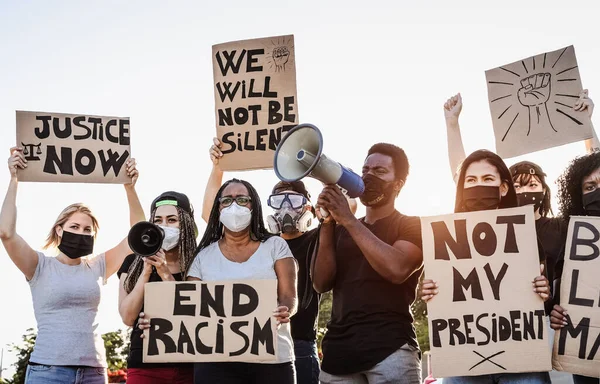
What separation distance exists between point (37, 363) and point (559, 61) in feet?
16.2

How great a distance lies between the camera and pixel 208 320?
4.62m

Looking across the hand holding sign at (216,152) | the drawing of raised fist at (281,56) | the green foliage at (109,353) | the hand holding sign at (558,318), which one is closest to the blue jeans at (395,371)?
→ the hand holding sign at (558,318)

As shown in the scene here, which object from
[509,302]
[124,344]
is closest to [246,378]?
[509,302]

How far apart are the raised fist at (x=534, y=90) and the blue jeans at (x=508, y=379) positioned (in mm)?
2873

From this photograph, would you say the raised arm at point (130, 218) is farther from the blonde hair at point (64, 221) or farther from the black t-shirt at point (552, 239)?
the black t-shirt at point (552, 239)

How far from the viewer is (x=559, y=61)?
631 centimetres

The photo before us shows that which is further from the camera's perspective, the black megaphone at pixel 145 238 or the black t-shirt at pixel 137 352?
the black t-shirt at pixel 137 352

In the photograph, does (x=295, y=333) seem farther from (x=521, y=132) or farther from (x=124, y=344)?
(x=124, y=344)

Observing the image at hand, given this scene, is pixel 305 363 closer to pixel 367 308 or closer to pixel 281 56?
pixel 367 308

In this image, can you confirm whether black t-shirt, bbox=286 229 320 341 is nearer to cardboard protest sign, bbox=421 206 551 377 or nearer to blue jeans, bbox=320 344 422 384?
blue jeans, bbox=320 344 422 384

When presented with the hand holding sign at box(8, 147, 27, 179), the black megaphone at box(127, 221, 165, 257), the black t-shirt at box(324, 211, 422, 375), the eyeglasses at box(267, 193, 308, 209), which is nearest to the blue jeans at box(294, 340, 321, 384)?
the black t-shirt at box(324, 211, 422, 375)

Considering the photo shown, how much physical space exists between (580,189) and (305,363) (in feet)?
7.55

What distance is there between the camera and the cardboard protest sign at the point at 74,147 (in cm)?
630

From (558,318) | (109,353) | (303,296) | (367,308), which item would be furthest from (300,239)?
(109,353)
